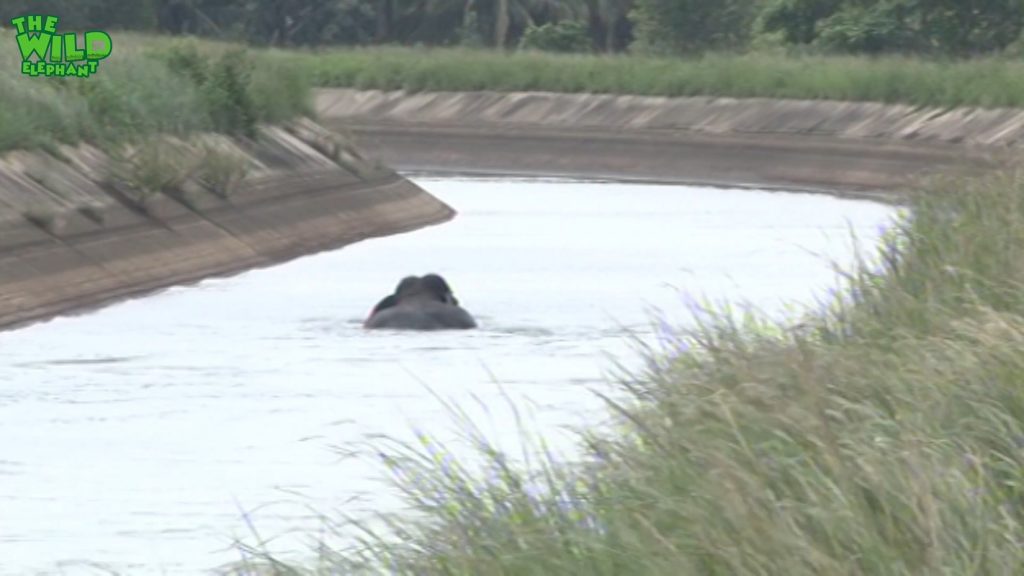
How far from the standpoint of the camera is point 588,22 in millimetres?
104688

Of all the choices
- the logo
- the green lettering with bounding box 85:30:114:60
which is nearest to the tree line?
the logo

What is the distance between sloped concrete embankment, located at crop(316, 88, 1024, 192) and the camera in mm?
54875

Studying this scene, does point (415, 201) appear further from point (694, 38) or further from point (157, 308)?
point (694, 38)

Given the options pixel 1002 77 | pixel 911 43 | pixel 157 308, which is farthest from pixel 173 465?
pixel 911 43

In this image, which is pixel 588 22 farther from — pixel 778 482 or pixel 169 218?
pixel 778 482

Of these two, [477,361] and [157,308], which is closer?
[477,361]

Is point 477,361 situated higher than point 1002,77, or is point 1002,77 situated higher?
point 1002,77

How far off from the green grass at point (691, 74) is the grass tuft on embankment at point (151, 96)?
32.2 feet

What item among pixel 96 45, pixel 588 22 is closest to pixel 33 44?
pixel 96 45

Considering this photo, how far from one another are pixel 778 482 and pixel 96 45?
32915mm

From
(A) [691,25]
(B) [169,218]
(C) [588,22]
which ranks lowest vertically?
(B) [169,218]

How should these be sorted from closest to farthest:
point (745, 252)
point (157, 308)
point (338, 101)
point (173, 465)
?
point (173, 465) → point (157, 308) → point (745, 252) → point (338, 101)

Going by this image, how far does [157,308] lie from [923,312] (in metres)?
16.3

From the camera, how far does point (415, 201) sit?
45.8 meters
